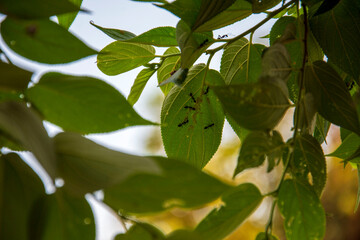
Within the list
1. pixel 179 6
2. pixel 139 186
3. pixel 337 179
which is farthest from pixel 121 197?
pixel 337 179

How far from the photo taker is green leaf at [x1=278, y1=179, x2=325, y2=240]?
0.93 ft

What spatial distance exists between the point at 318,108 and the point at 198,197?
166 mm

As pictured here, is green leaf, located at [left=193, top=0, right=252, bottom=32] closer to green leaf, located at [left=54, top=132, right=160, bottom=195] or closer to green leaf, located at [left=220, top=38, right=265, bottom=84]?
green leaf, located at [left=220, top=38, right=265, bottom=84]

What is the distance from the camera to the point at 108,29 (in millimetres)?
414

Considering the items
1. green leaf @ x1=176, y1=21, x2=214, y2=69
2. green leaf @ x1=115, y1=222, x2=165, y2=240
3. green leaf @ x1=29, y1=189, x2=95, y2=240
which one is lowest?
green leaf @ x1=115, y1=222, x2=165, y2=240

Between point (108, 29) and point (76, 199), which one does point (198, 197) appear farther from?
point (108, 29)

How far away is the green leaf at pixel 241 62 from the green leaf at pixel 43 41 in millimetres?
215

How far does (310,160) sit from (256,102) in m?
0.09

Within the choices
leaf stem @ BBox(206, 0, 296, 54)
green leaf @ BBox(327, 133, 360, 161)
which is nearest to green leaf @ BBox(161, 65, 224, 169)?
leaf stem @ BBox(206, 0, 296, 54)

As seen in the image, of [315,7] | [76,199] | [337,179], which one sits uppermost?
[315,7]

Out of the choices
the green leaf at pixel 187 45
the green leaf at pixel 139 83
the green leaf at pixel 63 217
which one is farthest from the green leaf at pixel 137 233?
the green leaf at pixel 139 83

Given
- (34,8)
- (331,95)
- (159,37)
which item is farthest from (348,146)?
(34,8)

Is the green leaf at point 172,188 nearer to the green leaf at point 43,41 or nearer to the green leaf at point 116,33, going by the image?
the green leaf at point 43,41

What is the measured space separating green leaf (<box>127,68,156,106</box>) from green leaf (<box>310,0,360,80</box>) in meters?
0.19
